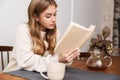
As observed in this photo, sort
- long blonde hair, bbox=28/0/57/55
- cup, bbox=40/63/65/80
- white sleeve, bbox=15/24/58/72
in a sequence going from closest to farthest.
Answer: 1. cup, bbox=40/63/65/80
2. white sleeve, bbox=15/24/58/72
3. long blonde hair, bbox=28/0/57/55

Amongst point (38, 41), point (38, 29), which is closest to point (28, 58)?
point (38, 41)

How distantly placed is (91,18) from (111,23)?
0.55 m

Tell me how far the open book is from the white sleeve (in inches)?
4.9

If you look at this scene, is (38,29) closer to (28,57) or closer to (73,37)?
(28,57)

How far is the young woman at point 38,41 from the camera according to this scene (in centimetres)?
129

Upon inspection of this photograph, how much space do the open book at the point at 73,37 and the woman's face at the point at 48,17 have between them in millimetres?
283

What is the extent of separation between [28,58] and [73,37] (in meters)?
0.32

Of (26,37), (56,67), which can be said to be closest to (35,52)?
(26,37)

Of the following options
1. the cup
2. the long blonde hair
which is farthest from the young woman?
the cup

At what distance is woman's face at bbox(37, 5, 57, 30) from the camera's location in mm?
1415

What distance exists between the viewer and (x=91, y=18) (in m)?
3.61

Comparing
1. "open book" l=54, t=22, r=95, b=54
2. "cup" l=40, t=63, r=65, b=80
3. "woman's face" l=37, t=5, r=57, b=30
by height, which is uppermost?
"woman's face" l=37, t=5, r=57, b=30

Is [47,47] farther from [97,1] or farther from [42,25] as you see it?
[97,1]

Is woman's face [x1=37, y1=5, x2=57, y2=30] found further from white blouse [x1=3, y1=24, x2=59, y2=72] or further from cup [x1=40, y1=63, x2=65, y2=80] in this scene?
cup [x1=40, y1=63, x2=65, y2=80]
